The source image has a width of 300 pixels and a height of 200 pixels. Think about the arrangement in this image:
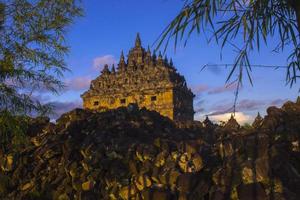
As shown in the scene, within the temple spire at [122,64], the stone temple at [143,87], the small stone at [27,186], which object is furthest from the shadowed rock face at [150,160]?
the temple spire at [122,64]

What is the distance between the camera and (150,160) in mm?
11047

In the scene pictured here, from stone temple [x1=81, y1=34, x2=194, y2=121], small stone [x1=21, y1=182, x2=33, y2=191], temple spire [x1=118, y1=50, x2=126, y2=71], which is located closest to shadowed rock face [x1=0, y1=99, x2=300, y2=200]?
small stone [x1=21, y1=182, x2=33, y2=191]

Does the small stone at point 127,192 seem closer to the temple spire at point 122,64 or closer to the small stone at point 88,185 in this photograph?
the small stone at point 88,185

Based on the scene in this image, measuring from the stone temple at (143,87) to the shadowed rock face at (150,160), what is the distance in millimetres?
27168

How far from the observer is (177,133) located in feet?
45.5

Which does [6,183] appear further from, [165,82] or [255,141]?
[165,82]

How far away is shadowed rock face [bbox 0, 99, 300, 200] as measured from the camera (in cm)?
915

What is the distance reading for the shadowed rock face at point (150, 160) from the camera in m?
9.15

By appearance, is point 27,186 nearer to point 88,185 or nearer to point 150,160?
point 88,185

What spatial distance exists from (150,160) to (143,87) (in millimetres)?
33949

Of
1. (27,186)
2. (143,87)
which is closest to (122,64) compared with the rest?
(143,87)

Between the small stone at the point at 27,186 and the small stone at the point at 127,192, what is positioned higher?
the small stone at the point at 27,186

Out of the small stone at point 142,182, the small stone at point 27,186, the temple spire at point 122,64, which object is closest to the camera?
the small stone at point 142,182

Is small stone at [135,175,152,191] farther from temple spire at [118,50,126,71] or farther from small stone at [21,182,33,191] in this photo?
temple spire at [118,50,126,71]
